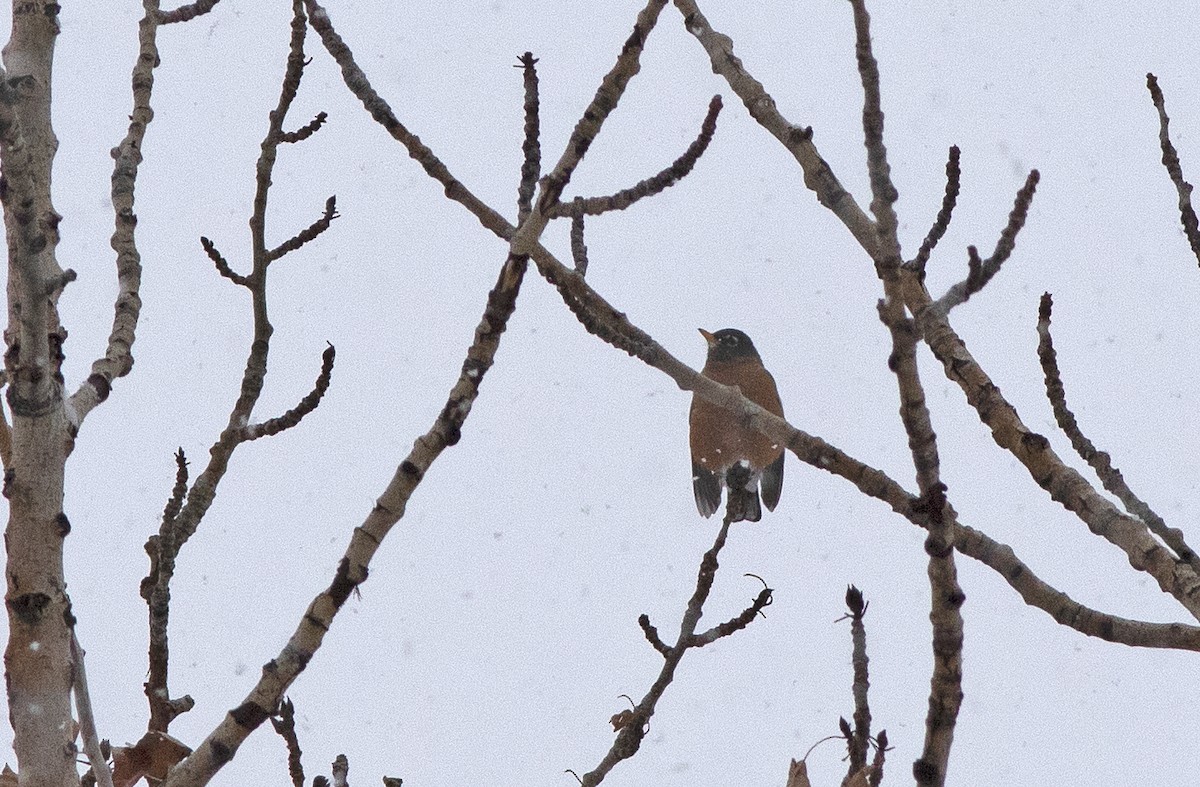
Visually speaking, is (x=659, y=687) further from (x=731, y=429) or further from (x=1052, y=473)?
(x=731, y=429)

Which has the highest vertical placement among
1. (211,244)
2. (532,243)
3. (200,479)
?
(211,244)

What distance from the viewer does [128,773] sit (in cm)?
199

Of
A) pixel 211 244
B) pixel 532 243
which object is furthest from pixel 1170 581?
pixel 211 244

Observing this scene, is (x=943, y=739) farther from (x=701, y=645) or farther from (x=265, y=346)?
(x=265, y=346)

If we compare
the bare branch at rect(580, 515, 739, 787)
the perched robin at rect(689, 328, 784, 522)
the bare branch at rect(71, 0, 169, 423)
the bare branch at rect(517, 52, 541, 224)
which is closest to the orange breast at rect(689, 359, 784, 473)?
the perched robin at rect(689, 328, 784, 522)

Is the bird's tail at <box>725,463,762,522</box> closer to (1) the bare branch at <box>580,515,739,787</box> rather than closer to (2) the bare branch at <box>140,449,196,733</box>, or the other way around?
(1) the bare branch at <box>580,515,739,787</box>

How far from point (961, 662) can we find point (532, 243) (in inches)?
27.2

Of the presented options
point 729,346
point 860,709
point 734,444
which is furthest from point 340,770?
point 729,346

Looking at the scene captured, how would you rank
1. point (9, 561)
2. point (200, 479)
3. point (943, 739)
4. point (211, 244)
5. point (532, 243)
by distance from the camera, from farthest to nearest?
1. point (211, 244)
2. point (200, 479)
3. point (9, 561)
4. point (532, 243)
5. point (943, 739)

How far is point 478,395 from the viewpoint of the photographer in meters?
1.69

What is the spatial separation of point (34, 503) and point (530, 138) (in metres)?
0.94

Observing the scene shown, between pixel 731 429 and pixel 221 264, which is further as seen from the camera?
pixel 731 429

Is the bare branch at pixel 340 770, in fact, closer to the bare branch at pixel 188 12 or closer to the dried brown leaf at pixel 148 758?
the dried brown leaf at pixel 148 758

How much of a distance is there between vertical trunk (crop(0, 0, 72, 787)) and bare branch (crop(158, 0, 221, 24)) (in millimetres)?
1132
